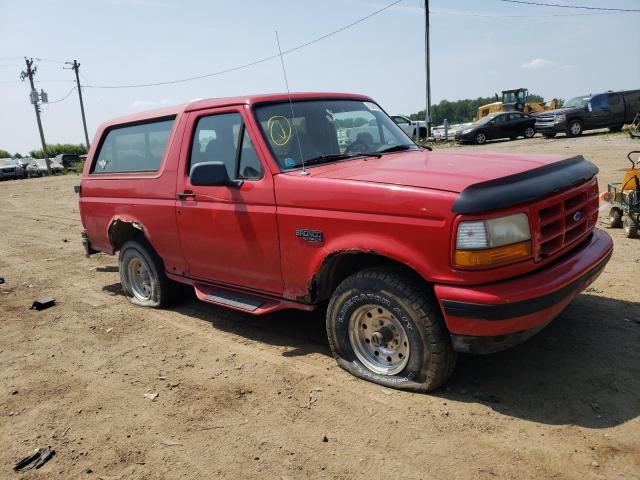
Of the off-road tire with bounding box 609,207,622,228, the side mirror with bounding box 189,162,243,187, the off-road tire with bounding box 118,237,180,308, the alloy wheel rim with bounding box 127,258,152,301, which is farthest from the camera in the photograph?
the off-road tire with bounding box 609,207,622,228

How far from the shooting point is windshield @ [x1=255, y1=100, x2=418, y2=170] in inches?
153

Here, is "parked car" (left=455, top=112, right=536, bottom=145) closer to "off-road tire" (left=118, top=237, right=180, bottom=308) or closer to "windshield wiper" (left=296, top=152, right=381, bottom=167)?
"off-road tire" (left=118, top=237, right=180, bottom=308)

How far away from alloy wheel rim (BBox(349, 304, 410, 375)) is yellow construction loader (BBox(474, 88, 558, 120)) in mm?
32803

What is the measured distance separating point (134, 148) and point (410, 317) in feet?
11.8

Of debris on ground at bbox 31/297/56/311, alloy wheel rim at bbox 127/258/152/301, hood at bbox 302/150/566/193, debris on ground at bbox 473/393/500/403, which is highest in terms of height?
hood at bbox 302/150/566/193

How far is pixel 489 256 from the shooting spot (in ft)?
9.19

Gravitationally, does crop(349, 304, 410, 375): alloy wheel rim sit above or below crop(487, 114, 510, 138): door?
below

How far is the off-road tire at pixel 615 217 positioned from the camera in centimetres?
675

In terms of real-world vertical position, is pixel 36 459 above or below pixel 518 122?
below

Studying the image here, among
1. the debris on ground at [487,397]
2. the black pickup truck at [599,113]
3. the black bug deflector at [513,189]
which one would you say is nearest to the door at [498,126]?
the black pickup truck at [599,113]

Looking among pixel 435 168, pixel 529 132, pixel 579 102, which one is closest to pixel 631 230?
pixel 435 168

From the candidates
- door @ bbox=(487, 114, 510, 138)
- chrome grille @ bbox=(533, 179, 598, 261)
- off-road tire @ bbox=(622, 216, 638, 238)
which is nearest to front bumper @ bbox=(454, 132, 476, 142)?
door @ bbox=(487, 114, 510, 138)

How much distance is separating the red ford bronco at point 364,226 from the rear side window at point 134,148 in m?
0.03

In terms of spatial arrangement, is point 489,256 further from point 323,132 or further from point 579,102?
point 579,102
